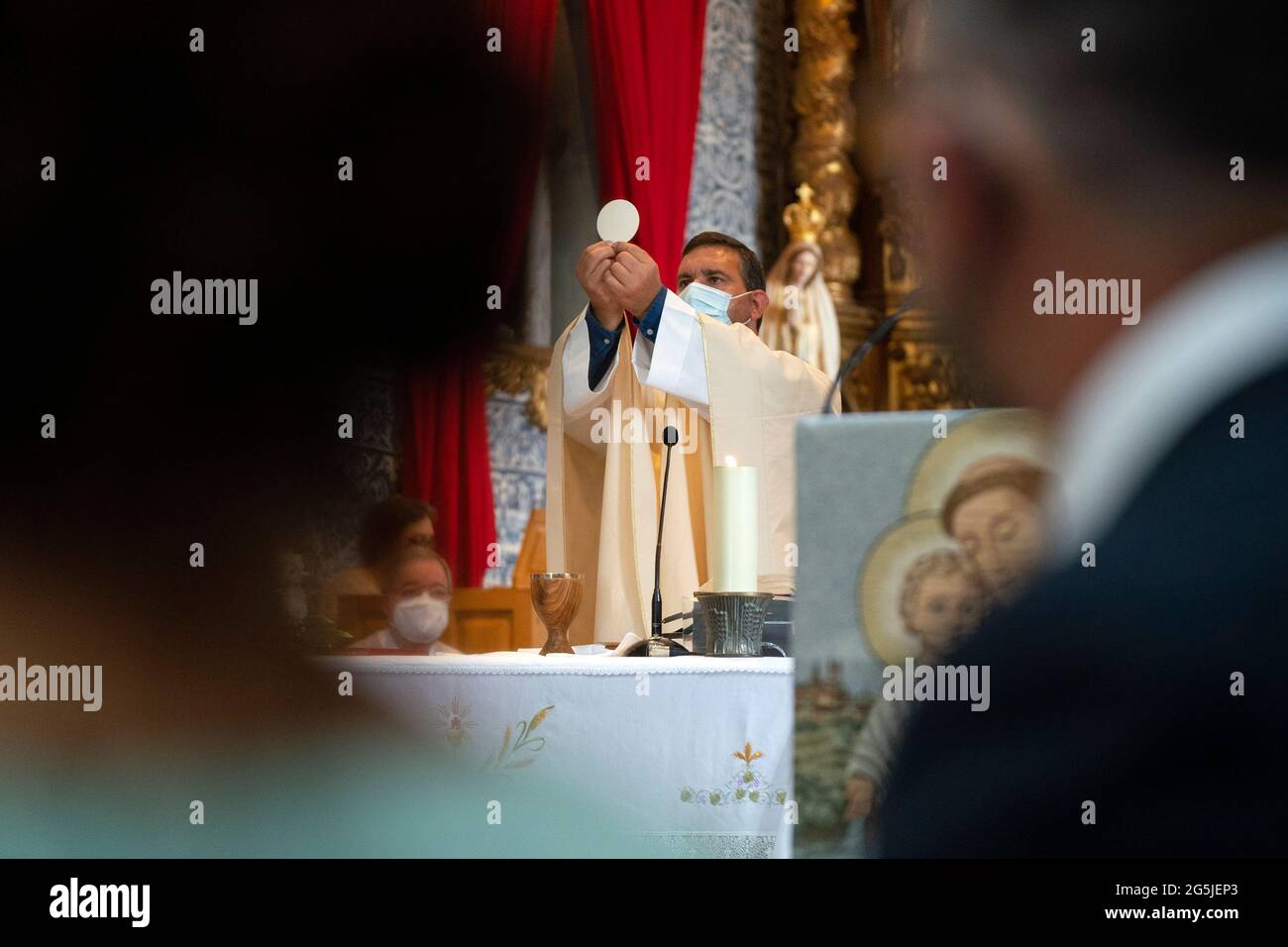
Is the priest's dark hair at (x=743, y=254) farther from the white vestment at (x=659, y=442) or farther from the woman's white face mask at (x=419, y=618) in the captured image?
the woman's white face mask at (x=419, y=618)

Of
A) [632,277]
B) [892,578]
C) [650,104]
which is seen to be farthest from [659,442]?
[650,104]

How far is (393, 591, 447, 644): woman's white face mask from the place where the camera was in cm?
233

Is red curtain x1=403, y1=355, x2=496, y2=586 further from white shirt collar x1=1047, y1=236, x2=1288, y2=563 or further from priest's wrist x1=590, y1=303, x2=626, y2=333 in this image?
white shirt collar x1=1047, y1=236, x2=1288, y2=563

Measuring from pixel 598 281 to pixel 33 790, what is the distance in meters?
1.27

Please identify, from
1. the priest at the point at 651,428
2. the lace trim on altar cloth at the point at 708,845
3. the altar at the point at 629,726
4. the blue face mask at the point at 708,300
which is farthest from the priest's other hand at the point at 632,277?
the lace trim on altar cloth at the point at 708,845

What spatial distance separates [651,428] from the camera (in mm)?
3104

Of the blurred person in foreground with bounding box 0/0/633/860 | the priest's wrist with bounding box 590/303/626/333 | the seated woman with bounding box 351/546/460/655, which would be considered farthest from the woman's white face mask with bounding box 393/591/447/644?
the priest's wrist with bounding box 590/303/626/333

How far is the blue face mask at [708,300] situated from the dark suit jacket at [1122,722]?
1.68 m

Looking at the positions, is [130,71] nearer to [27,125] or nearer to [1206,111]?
[27,125]

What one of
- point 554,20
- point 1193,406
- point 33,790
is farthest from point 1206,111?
point 554,20

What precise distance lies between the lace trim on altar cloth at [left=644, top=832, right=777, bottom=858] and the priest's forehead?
1.67 m

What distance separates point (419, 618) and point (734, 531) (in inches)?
22.2

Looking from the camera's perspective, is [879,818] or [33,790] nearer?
[879,818]

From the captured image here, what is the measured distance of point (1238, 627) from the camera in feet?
4.43
